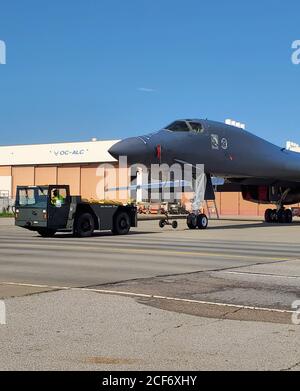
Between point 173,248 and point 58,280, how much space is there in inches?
275

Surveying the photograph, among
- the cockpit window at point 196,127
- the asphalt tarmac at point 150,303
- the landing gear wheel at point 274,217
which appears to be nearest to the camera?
the asphalt tarmac at point 150,303

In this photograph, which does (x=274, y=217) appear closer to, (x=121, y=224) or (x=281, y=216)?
(x=281, y=216)

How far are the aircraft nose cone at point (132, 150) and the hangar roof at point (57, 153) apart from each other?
42.8 metres

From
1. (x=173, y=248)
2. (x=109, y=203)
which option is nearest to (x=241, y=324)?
(x=173, y=248)

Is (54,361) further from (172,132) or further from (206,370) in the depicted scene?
(172,132)

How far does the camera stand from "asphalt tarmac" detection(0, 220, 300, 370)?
16.6ft

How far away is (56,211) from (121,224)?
334cm

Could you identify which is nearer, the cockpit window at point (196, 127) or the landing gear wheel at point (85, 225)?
the landing gear wheel at point (85, 225)

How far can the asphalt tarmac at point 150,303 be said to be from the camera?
5074 mm

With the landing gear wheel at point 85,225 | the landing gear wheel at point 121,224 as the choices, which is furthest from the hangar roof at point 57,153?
the landing gear wheel at point 85,225

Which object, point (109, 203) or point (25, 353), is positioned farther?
point (109, 203)

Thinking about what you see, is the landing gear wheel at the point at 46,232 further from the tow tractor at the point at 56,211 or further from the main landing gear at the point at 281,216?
the main landing gear at the point at 281,216
